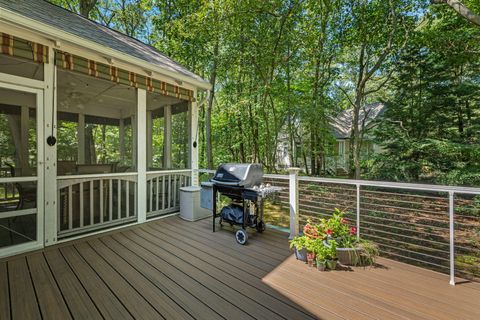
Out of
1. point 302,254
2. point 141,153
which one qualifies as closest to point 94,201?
point 141,153

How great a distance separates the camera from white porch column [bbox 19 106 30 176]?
2.94 m

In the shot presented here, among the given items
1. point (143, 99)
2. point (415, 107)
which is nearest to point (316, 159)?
point (415, 107)

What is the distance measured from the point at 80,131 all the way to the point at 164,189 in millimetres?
1767

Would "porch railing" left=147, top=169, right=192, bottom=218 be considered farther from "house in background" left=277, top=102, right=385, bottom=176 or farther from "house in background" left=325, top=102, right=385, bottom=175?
"house in background" left=325, top=102, right=385, bottom=175

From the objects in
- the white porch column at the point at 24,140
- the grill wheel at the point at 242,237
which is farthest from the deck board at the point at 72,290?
the grill wheel at the point at 242,237

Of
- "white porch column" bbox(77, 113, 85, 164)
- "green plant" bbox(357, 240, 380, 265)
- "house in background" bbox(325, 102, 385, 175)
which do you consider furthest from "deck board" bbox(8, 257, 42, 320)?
"house in background" bbox(325, 102, 385, 175)

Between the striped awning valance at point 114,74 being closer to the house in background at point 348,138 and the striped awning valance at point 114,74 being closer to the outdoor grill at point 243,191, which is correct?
the outdoor grill at point 243,191

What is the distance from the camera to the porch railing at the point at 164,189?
4.39m

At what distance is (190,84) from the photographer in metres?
4.79

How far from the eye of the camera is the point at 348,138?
12.9 metres

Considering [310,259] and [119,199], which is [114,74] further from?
[310,259]

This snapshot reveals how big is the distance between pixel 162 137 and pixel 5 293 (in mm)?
3273

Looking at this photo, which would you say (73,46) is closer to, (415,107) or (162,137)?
(162,137)

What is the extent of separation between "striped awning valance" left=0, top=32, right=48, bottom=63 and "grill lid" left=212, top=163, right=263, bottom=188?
2.79 meters
